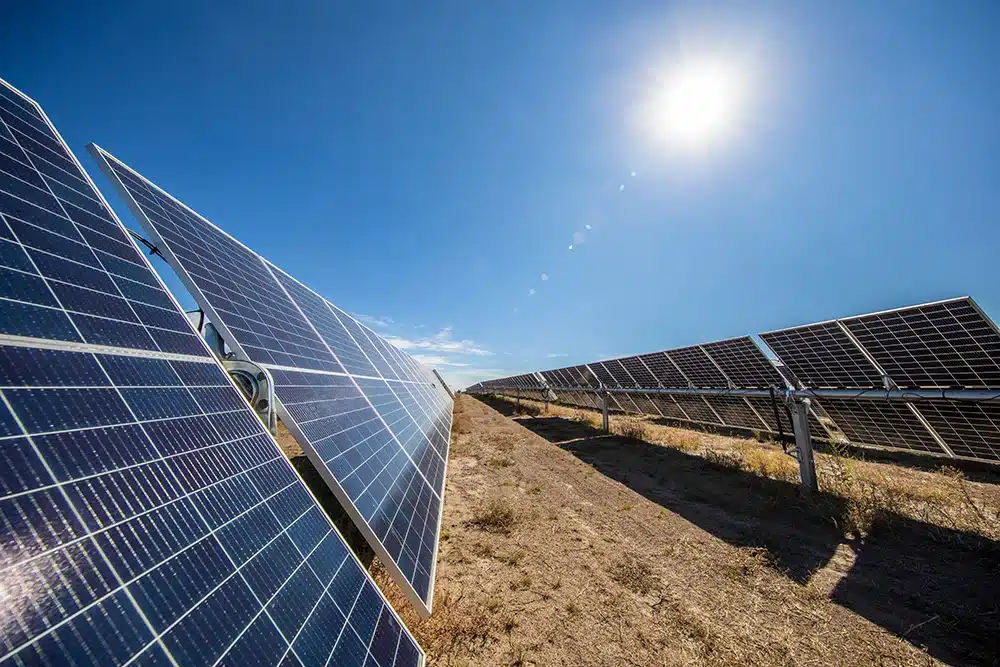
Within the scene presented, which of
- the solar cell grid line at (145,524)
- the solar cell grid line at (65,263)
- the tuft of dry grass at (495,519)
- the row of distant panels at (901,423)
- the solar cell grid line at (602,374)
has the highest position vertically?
the solar cell grid line at (65,263)

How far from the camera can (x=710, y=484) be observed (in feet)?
38.1

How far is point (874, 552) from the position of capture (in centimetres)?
723

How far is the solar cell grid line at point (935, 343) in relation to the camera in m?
7.96

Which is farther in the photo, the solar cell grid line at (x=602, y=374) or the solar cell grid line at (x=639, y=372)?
the solar cell grid line at (x=602, y=374)

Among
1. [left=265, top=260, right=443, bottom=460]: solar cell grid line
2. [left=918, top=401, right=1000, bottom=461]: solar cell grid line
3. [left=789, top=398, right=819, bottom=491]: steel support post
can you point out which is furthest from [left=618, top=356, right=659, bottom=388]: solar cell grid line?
[left=265, top=260, right=443, bottom=460]: solar cell grid line

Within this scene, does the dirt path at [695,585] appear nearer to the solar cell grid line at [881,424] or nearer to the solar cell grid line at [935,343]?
the solar cell grid line at [881,424]

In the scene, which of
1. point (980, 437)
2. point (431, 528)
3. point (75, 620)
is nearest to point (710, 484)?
point (980, 437)

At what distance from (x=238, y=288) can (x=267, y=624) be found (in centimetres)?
743

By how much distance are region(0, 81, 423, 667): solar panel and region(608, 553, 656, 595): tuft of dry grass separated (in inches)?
168

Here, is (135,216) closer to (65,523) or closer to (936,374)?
(65,523)

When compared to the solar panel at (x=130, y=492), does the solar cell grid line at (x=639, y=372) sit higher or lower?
lower

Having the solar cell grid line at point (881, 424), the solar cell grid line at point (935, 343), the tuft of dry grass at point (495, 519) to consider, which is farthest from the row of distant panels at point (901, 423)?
the tuft of dry grass at point (495, 519)

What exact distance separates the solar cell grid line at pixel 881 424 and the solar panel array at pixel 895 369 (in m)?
0.02

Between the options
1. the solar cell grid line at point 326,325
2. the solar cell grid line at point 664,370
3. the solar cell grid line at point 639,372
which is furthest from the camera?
the solar cell grid line at point 639,372
